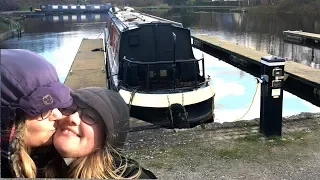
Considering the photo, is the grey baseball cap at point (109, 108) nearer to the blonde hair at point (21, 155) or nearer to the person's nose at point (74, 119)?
the person's nose at point (74, 119)

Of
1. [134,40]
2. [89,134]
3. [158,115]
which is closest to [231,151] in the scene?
[158,115]

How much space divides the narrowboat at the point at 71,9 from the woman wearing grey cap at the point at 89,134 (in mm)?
60702

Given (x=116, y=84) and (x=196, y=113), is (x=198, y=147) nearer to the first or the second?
(x=196, y=113)

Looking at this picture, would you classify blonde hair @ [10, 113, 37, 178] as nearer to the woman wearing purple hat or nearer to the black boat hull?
the woman wearing purple hat

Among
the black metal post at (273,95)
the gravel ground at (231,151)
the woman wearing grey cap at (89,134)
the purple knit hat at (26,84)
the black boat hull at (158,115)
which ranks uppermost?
the purple knit hat at (26,84)

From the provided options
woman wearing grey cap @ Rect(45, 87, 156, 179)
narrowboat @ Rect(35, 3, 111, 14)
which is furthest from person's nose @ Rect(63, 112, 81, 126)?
narrowboat @ Rect(35, 3, 111, 14)

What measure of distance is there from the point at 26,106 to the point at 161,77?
26.9 ft

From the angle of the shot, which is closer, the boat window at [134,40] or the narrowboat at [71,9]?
the boat window at [134,40]

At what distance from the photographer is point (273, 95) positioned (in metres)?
5.85

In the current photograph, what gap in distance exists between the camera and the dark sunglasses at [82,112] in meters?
1.27

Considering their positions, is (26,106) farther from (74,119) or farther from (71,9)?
(71,9)

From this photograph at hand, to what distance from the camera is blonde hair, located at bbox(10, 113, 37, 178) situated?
47.7 inches

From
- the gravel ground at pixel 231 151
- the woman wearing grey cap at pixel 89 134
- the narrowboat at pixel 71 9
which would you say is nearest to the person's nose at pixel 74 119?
the woman wearing grey cap at pixel 89 134

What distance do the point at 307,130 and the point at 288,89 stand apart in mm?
7383
